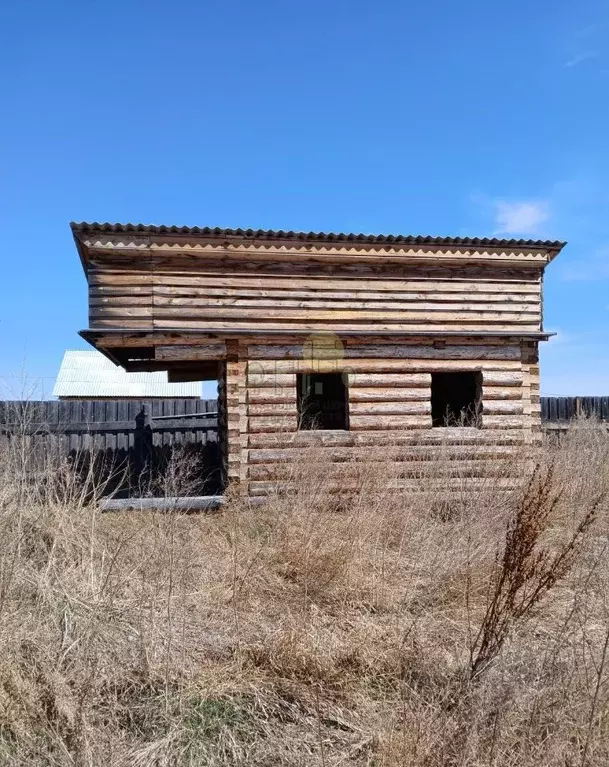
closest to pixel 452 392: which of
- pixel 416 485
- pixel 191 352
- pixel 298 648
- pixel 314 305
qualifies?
pixel 416 485

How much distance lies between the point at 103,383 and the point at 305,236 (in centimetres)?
1938

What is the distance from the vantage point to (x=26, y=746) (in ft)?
10.9

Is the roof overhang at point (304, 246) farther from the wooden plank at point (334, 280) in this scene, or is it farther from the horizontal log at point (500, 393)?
the horizontal log at point (500, 393)

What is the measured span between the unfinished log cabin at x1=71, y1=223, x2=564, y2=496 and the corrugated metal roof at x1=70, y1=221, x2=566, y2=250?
Result: 22mm

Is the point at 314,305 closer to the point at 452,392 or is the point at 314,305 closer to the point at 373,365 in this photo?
the point at 373,365

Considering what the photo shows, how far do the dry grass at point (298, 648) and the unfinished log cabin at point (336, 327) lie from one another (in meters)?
3.28

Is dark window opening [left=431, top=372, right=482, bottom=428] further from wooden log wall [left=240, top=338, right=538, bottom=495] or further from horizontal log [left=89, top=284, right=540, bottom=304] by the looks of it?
horizontal log [left=89, top=284, right=540, bottom=304]

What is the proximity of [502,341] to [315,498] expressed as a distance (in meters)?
4.96

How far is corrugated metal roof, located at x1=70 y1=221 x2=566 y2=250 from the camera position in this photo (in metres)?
9.73

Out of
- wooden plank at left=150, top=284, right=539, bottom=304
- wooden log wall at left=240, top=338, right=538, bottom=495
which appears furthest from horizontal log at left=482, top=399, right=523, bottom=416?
wooden plank at left=150, top=284, right=539, bottom=304

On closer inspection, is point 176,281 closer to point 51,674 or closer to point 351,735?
point 51,674

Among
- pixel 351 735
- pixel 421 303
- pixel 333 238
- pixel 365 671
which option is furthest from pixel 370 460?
pixel 351 735

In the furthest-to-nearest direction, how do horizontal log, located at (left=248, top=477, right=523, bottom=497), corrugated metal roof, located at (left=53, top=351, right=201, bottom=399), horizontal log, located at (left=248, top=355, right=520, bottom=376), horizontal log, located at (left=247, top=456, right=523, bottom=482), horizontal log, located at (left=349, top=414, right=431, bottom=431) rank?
corrugated metal roof, located at (left=53, top=351, right=201, bottom=399)
horizontal log, located at (left=349, top=414, right=431, bottom=431)
horizontal log, located at (left=248, top=355, right=520, bottom=376)
horizontal log, located at (left=247, top=456, right=523, bottom=482)
horizontal log, located at (left=248, top=477, right=523, bottom=497)

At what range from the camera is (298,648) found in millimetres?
4324
